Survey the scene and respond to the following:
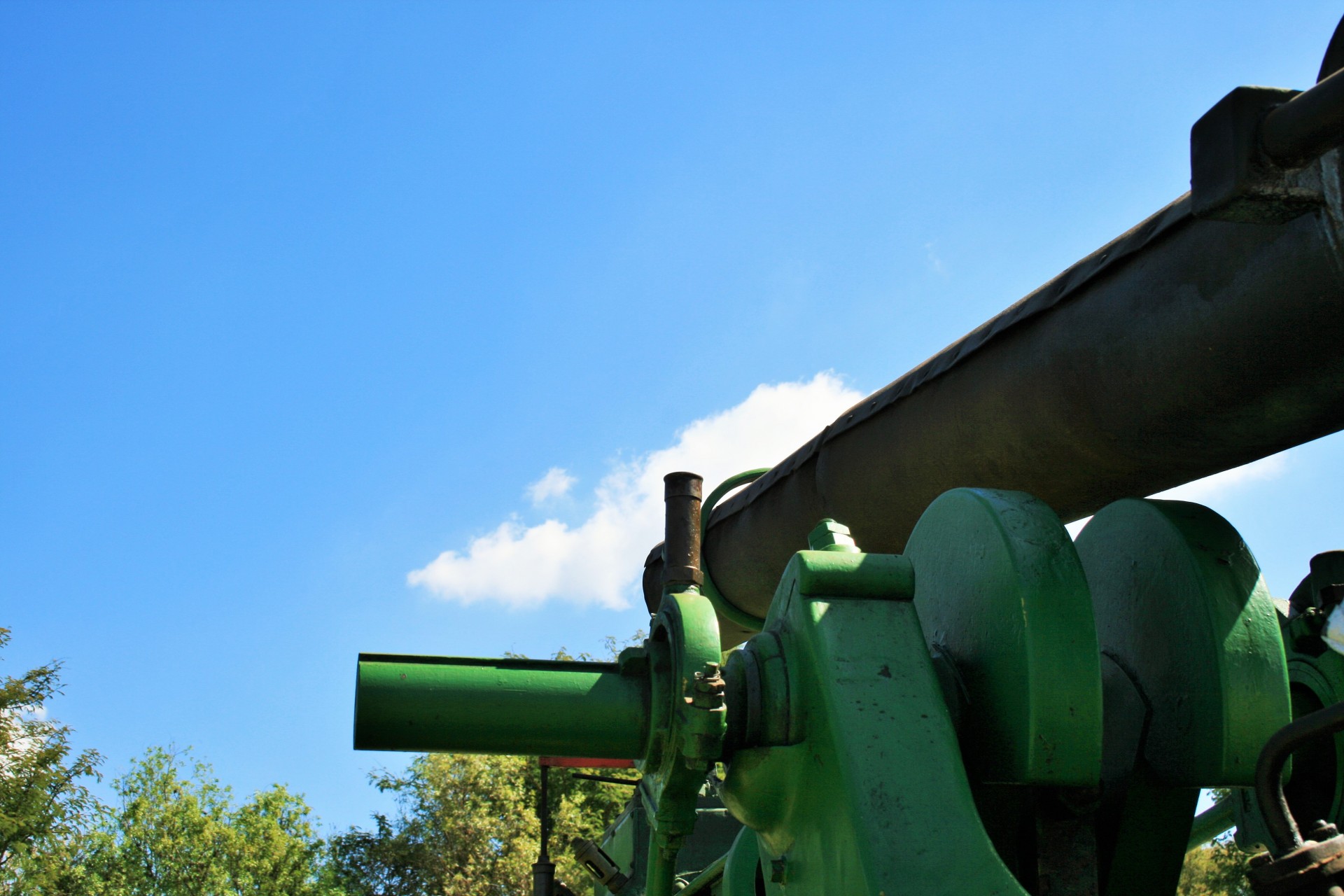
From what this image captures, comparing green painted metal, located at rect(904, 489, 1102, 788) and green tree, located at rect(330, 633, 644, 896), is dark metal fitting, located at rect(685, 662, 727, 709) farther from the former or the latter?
green tree, located at rect(330, 633, 644, 896)

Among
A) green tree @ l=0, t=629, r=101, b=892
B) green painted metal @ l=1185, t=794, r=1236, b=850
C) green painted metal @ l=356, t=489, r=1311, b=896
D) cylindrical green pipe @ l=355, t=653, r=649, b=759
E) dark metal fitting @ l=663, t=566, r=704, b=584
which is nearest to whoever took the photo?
green painted metal @ l=356, t=489, r=1311, b=896

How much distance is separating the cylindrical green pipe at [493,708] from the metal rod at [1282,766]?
3.63 ft

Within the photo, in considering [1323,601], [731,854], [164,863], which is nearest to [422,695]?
[731,854]

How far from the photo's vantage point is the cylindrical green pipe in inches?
91.7

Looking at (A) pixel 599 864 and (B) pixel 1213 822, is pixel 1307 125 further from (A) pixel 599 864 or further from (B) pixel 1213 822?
(A) pixel 599 864

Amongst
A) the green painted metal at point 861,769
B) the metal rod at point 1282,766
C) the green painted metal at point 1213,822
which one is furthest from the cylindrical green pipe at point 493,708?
the green painted metal at point 1213,822

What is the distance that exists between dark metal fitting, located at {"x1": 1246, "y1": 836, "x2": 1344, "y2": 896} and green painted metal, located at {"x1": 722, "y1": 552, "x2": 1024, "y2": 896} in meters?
0.36

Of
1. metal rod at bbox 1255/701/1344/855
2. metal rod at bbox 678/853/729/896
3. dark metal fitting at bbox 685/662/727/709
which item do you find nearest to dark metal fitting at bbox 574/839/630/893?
metal rod at bbox 678/853/729/896

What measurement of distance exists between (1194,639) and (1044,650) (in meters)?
0.43

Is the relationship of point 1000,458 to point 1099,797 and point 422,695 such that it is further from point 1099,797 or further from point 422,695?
point 422,695

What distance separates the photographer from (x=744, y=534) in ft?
12.8

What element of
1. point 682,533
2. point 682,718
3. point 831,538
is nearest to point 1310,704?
point 831,538

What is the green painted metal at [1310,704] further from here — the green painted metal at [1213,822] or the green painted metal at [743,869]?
the green painted metal at [743,869]

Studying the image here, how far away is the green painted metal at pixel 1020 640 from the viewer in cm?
201
